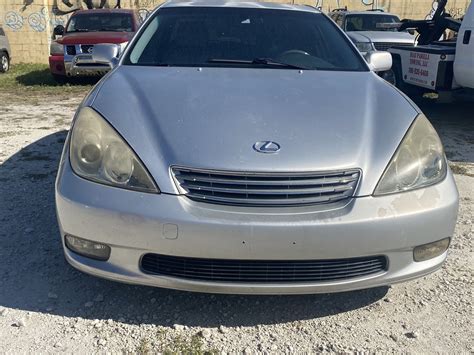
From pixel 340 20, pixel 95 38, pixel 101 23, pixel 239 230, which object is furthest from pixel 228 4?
pixel 340 20

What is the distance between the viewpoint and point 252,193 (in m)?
2.18

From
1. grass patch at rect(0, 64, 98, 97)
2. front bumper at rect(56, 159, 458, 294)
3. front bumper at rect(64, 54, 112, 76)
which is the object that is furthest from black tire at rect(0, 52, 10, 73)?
front bumper at rect(56, 159, 458, 294)

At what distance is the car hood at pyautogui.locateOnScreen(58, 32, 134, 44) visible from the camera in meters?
9.78

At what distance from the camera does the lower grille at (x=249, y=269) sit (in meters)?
2.19

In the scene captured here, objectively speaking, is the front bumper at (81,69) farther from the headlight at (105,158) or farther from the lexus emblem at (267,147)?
the lexus emblem at (267,147)

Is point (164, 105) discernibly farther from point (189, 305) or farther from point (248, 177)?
point (189, 305)

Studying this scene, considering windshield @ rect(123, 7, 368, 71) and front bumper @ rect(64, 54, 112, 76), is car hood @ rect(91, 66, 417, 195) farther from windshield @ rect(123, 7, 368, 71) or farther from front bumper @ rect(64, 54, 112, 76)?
front bumper @ rect(64, 54, 112, 76)

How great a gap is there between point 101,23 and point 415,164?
10.1 m

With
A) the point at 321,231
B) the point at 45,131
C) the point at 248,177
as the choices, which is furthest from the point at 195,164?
the point at 45,131

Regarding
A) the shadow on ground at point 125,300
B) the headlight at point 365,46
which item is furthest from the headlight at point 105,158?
the headlight at point 365,46

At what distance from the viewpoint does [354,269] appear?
2268mm

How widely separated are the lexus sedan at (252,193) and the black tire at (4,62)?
39.1ft

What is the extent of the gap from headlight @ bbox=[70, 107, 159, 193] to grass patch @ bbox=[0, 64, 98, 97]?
7.66 metres

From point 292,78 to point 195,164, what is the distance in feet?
3.80
